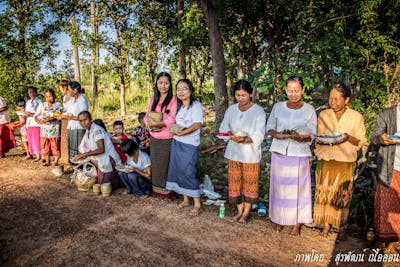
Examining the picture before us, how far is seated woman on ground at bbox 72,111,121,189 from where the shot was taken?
4.80 m

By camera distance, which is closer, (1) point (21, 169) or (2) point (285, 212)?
(2) point (285, 212)

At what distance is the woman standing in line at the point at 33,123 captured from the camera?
664cm

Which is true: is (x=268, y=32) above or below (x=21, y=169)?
above

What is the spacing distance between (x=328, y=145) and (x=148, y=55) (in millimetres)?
8060

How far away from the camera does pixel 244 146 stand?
369 cm

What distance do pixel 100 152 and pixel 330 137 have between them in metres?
3.42

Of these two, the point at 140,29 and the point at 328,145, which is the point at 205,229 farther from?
the point at 140,29

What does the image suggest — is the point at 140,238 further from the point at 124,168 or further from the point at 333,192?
the point at 333,192

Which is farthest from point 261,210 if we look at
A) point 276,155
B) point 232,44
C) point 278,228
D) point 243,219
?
point 232,44

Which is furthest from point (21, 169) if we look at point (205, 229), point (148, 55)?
point (148, 55)

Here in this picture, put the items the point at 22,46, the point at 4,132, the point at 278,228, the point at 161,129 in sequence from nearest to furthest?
the point at 278,228 < the point at 161,129 < the point at 4,132 < the point at 22,46

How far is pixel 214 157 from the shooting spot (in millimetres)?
6371

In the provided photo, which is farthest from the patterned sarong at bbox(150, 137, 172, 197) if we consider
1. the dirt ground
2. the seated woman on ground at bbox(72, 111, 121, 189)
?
the seated woman on ground at bbox(72, 111, 121, 189)

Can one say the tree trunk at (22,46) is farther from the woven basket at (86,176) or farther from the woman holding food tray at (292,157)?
the woman holding food tray at (292,157)
